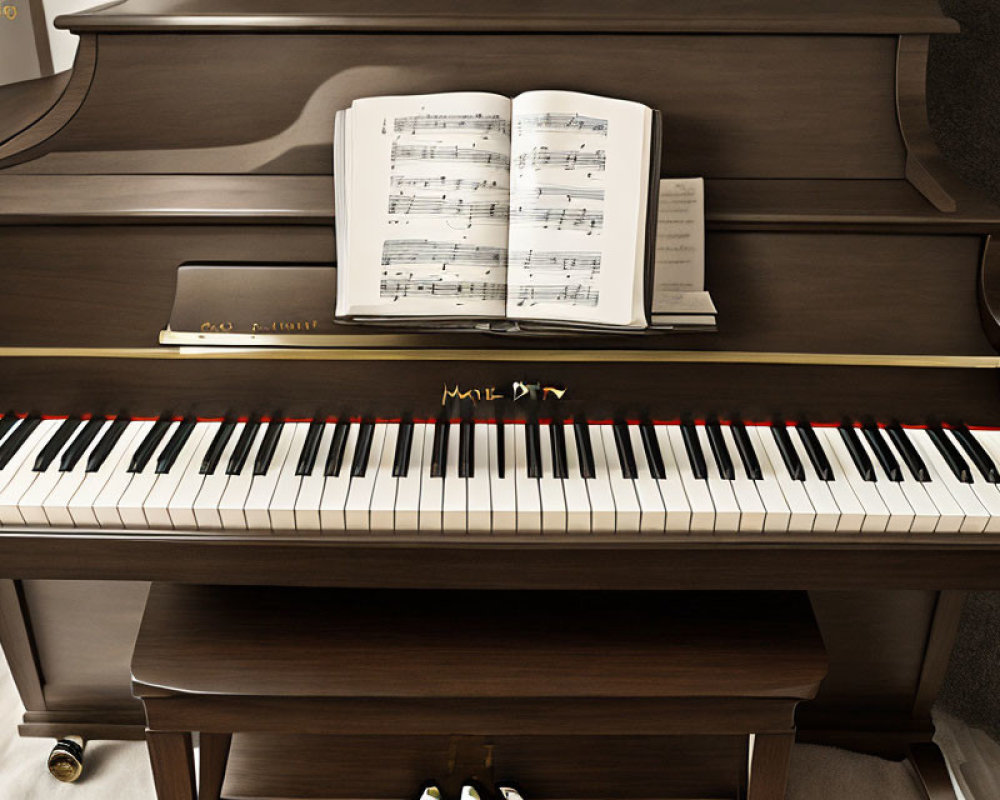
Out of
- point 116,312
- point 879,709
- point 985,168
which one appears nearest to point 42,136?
point 116,312

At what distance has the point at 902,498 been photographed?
1.25 metres

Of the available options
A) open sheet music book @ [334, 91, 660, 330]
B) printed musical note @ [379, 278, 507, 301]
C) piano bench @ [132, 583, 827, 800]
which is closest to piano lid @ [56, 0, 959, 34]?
open sheet music book @ [334, 91, 660, 330]

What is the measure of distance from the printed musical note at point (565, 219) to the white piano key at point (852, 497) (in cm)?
51

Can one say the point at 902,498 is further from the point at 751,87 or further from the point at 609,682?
the point at 751,87

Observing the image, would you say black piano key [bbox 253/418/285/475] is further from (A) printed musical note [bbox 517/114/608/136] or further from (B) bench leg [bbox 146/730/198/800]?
(A) printed musical note [bbox 517/114/608/136]

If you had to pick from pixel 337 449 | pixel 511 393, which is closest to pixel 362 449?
pixel 337 449

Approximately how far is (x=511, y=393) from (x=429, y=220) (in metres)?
0.30

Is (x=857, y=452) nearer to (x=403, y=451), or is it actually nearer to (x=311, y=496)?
(x=403, y=451)

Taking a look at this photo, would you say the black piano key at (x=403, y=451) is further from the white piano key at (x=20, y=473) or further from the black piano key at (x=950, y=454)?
the black piano key at (x=950, y=454)

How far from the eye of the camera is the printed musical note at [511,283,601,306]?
1260 mm

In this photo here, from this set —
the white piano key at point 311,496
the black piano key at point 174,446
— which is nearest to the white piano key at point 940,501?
the white piano key at point 311,496

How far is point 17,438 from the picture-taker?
53.3 inches

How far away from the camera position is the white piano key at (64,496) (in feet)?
4.03

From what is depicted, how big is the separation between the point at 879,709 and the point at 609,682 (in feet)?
3.05
